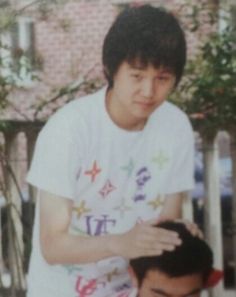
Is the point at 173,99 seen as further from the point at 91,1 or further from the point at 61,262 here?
the point at 61,262

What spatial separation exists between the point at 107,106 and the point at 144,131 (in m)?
0.04

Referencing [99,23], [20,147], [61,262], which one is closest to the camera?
[61,262]

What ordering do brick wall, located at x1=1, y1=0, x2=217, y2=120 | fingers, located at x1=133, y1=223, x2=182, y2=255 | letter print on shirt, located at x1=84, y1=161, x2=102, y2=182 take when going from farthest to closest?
1. brick wall, located at x1=1, y1=0, x2=217, y2=120
2. letter print on shirt, located at x1=84, y1=161, x2=102, y2=182
3. fingers, located at x1=133, y1=223, x2=182, y2=255

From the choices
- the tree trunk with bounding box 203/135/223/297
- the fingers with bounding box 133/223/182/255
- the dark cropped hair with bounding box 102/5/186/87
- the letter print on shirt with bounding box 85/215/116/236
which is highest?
the dark cropped hair with bounding box 102/5/186/87

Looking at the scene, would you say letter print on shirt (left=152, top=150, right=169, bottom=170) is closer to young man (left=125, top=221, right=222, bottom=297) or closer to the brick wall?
young man (left=125, top=221, right=222, bottom=297)

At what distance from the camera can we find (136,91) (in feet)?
2.38

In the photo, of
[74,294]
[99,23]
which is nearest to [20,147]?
[99,23]

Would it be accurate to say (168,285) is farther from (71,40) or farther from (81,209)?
(71,40)

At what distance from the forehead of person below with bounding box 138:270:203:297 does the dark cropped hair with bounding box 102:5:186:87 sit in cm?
18

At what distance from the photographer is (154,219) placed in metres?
0.76

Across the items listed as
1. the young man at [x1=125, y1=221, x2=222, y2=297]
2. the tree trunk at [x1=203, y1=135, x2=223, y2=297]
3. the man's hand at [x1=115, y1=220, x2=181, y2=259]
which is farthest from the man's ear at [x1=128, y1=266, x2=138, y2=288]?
the tree trunk at [x1=203, y1=135, x2=223, y2=297]

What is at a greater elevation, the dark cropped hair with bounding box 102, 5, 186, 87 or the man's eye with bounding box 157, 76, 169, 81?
the dark cropped hair with bounding box 102, 5, 186, 87

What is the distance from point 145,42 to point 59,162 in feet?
0.43

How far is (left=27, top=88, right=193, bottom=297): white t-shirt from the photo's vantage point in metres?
0.73
